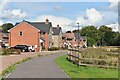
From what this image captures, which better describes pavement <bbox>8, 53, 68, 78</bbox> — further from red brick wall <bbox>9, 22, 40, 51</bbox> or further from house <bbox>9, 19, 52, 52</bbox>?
red brick wall <bbox>9, 22, 40, 51</bbox>

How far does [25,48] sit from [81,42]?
265 feet

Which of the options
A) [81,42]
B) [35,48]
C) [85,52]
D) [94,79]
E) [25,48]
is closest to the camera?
[94,79]

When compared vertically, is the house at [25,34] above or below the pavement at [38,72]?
above

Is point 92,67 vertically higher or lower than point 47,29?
lower

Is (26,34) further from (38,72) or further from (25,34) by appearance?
(38,72)

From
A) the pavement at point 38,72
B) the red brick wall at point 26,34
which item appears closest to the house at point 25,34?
the red brick wall at point 26,34

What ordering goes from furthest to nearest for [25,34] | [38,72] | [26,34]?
[25,34], [26,34], [38,72]

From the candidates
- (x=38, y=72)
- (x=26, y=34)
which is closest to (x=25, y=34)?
(x=26, y=34)

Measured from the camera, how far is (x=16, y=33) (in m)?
80.8

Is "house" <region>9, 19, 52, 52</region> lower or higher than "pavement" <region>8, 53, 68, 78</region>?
higher

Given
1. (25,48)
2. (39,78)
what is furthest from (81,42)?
(39,78)

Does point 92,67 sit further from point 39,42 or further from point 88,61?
point 39,42

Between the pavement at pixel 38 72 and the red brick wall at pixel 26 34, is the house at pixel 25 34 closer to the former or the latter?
the red brick wall at pixel 26 34

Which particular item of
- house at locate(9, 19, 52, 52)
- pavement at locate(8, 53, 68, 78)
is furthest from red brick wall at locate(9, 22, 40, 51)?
pavement at locate(8, 53, 68, 78)
